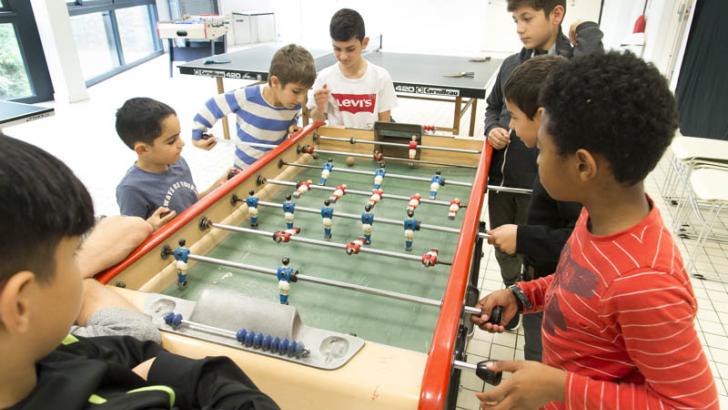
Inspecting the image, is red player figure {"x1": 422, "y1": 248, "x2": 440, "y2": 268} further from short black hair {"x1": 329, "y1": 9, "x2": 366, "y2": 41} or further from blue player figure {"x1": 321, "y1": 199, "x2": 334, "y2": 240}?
short black hair {"x1": 329, "y1": 9, "x2": 366, "y2": 41}

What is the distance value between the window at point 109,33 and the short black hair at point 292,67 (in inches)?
260

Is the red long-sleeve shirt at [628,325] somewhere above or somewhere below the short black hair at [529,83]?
below

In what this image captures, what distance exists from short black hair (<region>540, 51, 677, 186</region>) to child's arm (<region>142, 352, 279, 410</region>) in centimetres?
72

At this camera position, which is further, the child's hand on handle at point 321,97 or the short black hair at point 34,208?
the child's hand on handle at point 321,97

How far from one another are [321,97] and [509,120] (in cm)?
113

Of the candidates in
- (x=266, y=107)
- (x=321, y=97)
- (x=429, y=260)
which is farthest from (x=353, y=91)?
(x=429, y=260)

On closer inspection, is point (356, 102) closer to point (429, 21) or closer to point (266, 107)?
point (266, 107)

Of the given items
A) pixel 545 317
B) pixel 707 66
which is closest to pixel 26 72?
pixel 545 317

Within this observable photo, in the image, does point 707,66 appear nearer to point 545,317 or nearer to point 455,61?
point 455,61

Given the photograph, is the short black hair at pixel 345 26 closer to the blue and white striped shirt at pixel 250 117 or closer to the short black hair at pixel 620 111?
the blue and white striped shirt at pixel 250 117

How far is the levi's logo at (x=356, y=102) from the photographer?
280 centimetres

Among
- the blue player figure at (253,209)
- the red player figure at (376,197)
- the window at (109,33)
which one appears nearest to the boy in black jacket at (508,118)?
the red player figure at (376,197)

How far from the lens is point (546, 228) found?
1373mm

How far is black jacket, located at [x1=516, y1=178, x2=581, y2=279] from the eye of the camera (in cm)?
134
